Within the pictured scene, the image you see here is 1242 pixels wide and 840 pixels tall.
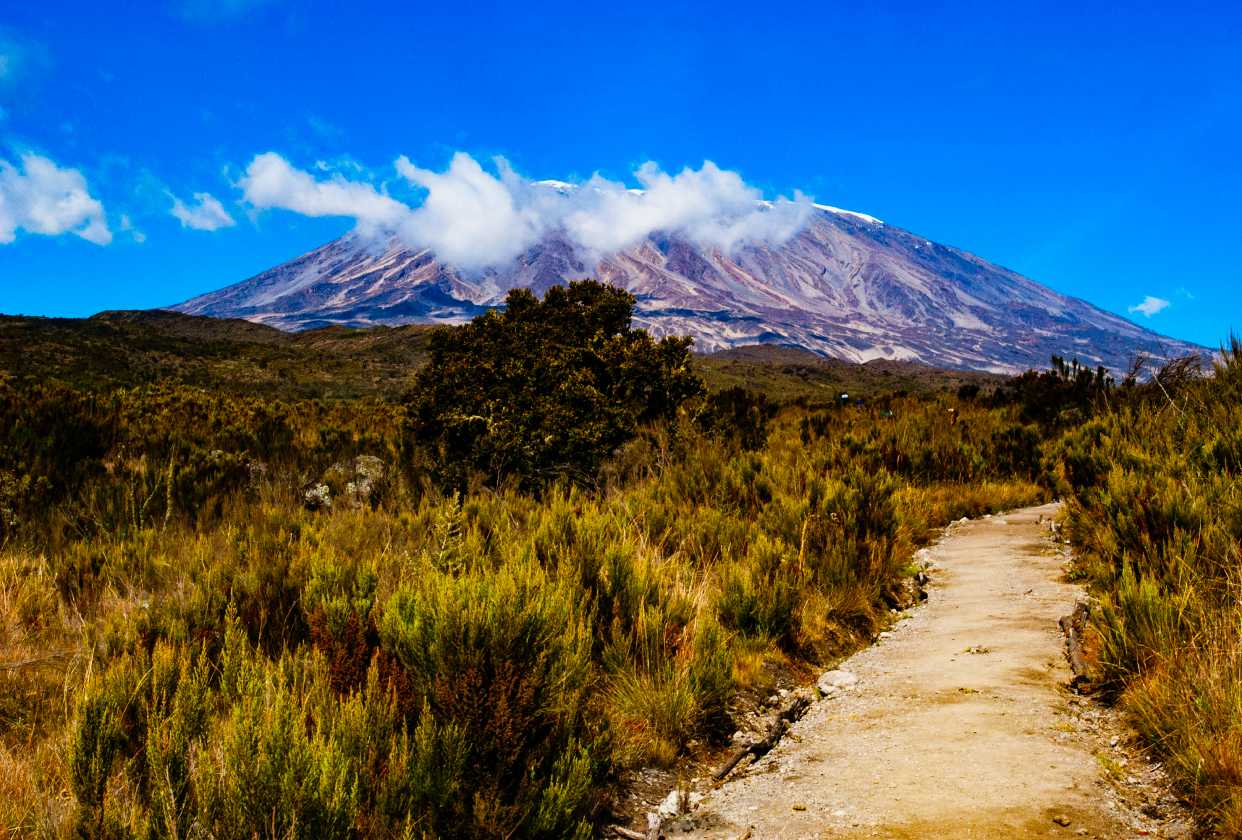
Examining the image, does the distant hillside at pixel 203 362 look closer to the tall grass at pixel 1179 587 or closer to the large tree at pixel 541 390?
the large tree at pixel 541 390

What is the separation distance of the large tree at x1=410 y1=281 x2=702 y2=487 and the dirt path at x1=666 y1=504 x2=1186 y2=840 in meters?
5.63

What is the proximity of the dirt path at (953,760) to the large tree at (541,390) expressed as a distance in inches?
222

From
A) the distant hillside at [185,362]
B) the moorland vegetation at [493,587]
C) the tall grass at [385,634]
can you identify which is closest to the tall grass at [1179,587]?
the moorland vegetation at [493,587]

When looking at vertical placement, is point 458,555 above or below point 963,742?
above

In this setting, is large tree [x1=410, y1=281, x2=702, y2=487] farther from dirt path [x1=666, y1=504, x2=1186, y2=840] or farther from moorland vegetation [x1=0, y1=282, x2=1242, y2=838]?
dirt path [x1=666, y1=504, x2=1186, y2=840]

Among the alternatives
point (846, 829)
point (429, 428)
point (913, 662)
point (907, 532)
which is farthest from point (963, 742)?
point (429, 428)

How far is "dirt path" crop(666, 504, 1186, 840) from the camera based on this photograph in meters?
2.42

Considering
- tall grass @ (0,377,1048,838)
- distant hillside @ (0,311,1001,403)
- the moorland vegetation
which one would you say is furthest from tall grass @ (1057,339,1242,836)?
distant hillside @ (0,311,1001,403)

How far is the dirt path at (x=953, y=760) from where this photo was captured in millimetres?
2416

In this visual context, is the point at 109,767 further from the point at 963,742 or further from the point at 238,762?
the point at 963,742

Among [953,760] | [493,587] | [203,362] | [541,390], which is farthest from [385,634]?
[203,362]

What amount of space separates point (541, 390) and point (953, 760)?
8.33m

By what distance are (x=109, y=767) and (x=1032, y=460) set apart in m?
12.1

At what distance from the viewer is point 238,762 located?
2.00 metres
